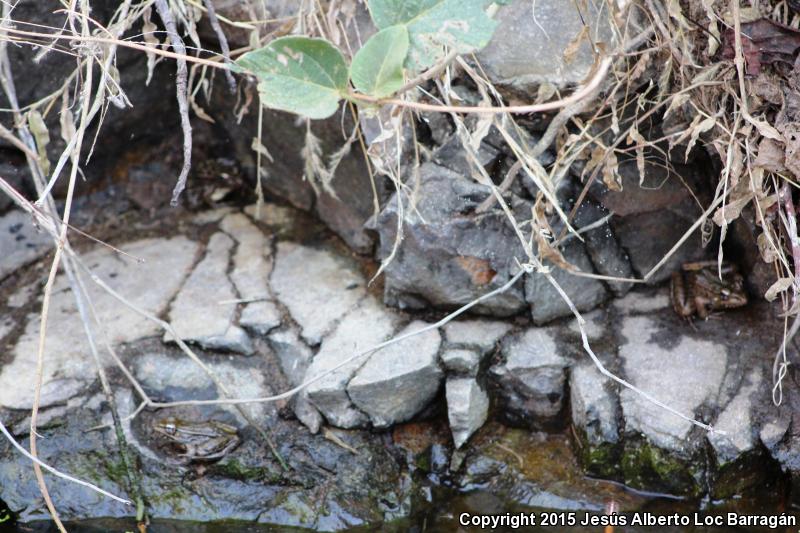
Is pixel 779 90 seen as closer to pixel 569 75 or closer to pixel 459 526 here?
pixel 569 75

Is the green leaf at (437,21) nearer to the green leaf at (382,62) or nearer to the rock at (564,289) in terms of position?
the green leaf at (382,62)

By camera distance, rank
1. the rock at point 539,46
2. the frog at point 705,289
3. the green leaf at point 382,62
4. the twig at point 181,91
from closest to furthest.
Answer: the green leaf at point 382,62
the twig at point 181,91
the rock at point 539,46
the frog at point 705,289

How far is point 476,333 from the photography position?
2.48 metres

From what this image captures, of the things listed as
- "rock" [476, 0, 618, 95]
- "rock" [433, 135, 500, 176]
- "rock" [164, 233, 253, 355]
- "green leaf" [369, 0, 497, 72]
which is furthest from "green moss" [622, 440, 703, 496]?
"green leaf" [369, 0, 497, 72]

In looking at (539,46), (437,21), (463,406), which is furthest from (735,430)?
(437,21)

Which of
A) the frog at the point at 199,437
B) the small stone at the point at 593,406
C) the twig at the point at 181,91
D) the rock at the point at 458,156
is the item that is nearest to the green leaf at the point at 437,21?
the twig at the point at 181,91

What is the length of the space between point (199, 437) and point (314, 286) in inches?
24.3

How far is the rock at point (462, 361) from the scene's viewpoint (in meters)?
2.39

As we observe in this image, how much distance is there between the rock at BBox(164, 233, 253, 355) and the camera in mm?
2562

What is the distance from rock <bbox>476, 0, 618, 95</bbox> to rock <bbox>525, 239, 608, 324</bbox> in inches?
19.2

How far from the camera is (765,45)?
80.5 inches

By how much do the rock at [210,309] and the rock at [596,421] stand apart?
3.27ft

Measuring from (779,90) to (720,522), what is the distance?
3.74 ft

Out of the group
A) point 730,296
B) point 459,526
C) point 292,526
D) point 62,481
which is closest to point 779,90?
point 730,296
